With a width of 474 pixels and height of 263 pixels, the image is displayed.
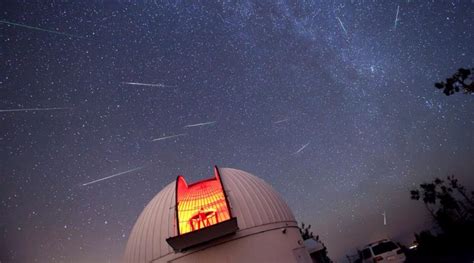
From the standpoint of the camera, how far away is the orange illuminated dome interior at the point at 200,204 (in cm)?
873

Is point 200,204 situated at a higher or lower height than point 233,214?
higher

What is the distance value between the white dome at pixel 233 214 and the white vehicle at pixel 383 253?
247 inches

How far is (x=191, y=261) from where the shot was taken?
7.65 metres

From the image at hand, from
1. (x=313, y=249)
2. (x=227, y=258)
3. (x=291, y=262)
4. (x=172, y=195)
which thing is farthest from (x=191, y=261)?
(x=313, y=249)

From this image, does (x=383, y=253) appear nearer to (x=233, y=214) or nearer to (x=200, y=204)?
(x=233, y=214)

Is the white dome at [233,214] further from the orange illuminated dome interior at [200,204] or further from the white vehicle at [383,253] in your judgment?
the white vehicle at [383,253]

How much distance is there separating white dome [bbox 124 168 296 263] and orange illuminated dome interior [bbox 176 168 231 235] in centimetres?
32

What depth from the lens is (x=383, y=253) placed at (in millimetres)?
12656

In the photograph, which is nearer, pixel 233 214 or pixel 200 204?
pixel 233 214

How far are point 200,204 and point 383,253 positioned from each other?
31.8ft

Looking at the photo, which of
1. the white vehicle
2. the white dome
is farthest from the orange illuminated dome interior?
the white vehicle

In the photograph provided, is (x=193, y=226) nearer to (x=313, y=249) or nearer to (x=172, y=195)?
(x=172, y=195)

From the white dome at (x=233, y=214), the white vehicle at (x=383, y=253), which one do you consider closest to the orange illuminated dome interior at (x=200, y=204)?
the white dome at (x=233, y=214)

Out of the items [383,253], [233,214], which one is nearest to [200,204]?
[233,214]
